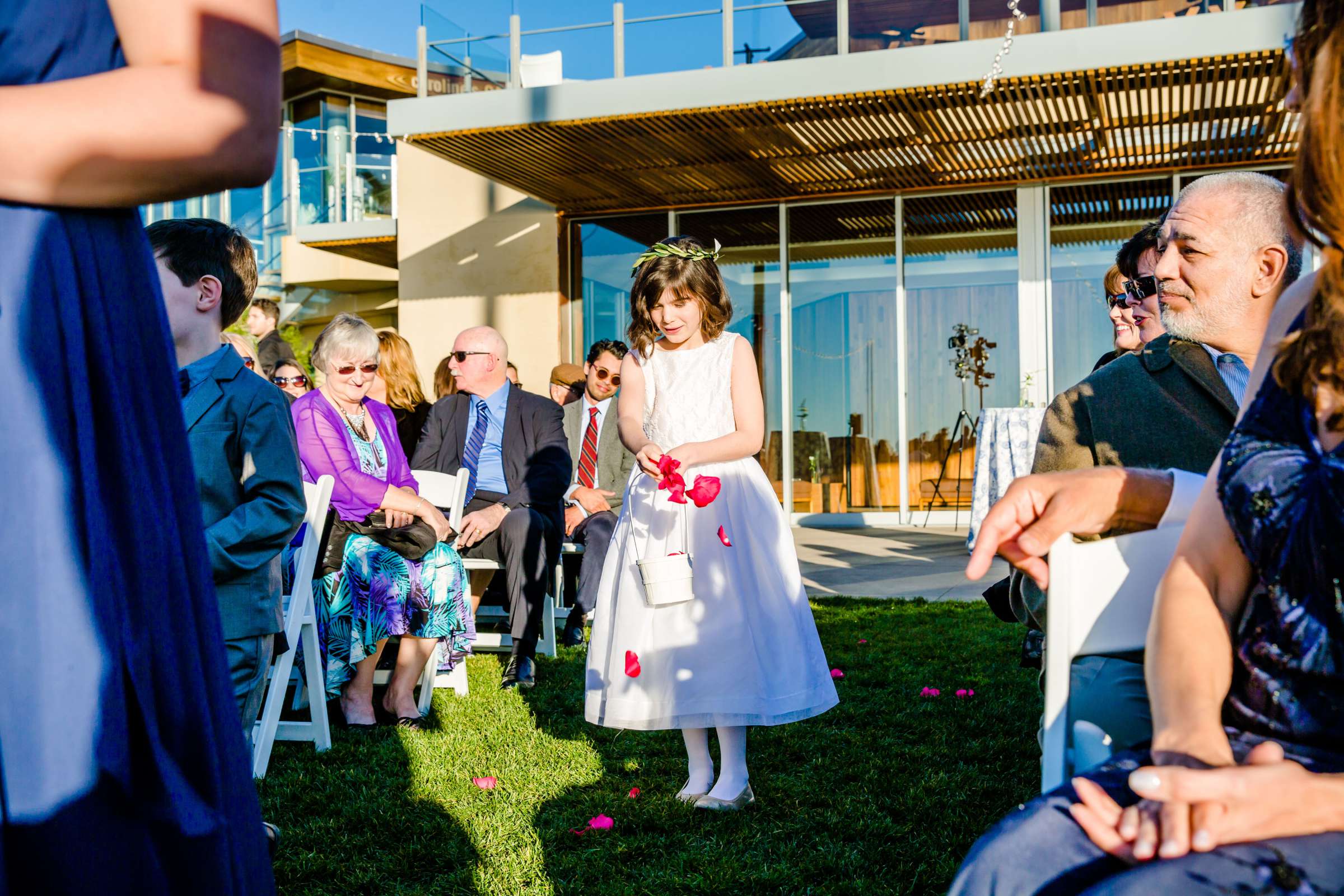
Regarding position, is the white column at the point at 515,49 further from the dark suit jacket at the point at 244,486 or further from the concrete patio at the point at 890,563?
the dark suit jacket at the point at 244,486

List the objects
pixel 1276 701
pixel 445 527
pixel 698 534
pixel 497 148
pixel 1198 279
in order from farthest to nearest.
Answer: pixel 497 148 → pixel 445 527 → pixel 698 534 → pixel 1198 279 → pixel 1276 701

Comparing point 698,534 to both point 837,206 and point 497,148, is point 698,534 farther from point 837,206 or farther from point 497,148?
point 837,206

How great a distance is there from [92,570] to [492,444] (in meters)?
5.51

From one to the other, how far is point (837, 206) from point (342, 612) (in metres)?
9.47

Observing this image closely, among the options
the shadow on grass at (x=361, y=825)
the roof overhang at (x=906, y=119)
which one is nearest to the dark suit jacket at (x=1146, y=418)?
the shadow on grass at (x=361, y=825)

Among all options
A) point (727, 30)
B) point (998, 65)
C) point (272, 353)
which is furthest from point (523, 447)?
point (727, 30)

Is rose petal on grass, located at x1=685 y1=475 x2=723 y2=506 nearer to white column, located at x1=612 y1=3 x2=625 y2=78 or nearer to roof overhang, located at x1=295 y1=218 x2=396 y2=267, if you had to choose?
white column, located at x1=612 y1=3 x2=625 y2=78

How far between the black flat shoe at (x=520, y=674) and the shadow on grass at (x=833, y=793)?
101 millimetres

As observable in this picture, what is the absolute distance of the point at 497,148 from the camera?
11.3 m

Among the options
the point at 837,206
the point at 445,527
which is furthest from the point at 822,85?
the point at 445,527

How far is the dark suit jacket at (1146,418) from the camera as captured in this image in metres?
2.42

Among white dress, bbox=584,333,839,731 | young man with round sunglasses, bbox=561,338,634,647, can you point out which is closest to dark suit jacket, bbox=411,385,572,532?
young man with round sunglasses, bbox=561,338,634,647

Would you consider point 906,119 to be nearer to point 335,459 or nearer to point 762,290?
point 762,290

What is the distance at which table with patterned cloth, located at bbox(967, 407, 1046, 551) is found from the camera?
29.5ft
